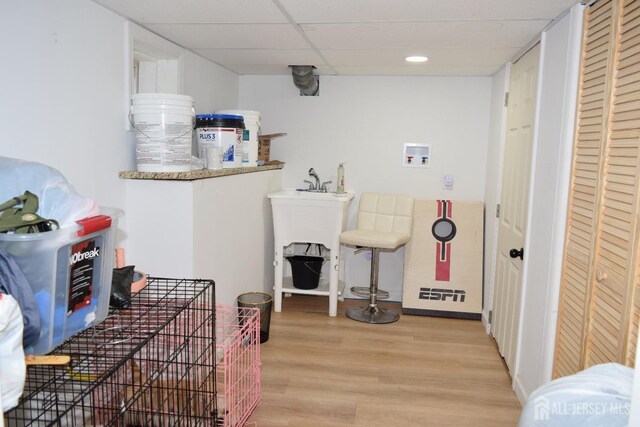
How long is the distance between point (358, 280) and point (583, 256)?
2.82 meters

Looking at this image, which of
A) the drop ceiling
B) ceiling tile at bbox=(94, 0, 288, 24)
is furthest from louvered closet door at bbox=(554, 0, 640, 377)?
ceiling tile at bbox=(94, 0, 288, 24)

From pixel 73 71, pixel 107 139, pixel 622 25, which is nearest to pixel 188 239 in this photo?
pixel 107 139

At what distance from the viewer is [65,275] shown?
1.31 metres

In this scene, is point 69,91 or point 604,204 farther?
point 69,91

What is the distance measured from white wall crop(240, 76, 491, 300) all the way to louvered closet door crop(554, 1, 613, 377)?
89.2 inches

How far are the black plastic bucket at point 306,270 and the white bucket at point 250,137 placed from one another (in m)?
1.00

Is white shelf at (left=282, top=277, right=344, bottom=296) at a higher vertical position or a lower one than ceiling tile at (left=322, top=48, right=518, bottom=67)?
lower

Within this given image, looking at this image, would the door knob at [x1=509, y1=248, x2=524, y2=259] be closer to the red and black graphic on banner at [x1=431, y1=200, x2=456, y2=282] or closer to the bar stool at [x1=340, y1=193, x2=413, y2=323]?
the bar stool at [x1=340, y1=193, x2=413, y2=323]

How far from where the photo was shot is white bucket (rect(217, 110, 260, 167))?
12.2 feet

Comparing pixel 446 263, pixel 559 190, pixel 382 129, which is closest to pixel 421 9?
pixel 559 190

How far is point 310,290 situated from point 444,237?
1224mm

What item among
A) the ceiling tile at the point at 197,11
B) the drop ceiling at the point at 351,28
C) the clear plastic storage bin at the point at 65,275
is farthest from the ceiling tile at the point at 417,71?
the clear plastic storage bin at the point at 65,275

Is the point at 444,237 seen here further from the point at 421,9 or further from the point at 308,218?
the point at 421,9

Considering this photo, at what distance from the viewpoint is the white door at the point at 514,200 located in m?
2.99
